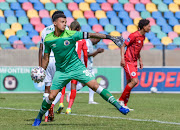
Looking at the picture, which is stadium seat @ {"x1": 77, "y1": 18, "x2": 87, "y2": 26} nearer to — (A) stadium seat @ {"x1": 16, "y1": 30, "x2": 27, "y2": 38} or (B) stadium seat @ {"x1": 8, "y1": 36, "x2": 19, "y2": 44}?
(A) stadium seat @ {"x1": 16, "y1": 30, "x2": 27, "y2": 38}

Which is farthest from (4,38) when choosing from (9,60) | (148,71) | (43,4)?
(148,71)

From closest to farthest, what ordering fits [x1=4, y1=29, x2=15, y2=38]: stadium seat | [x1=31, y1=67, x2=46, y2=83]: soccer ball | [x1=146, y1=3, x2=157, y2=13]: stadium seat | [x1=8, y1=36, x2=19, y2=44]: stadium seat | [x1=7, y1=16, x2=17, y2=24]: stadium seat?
1. [x1=31, y1=67, x2=46, y2=83]: soccer ball
2. [x1=8, y1=36, x2=19, y2=44]: stadium seat
3. [x1=4, y1=29, x2=15, y2=38]: stadium seat
4. [x1=7, y1=16, x2=17, y2=24]: stadium seat
5. [x1=146, y1=3, x2=157, y2=13]: stadium seat

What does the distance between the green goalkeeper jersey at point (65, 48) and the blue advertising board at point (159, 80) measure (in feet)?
37.4

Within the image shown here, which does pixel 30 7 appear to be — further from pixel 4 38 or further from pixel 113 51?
pixel 113 51

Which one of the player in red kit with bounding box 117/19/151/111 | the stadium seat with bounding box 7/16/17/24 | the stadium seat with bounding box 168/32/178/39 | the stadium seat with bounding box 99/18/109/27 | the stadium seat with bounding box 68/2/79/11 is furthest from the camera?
the stadium seat with bounding box 68/2/79/11

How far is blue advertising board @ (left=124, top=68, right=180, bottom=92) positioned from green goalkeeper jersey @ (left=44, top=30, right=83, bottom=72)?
11404 millimetres

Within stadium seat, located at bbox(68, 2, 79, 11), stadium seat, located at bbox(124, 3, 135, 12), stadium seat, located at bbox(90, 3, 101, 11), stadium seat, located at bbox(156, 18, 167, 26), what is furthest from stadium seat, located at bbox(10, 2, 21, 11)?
stadium seat, located at bbox(156, 18, 167, 26)

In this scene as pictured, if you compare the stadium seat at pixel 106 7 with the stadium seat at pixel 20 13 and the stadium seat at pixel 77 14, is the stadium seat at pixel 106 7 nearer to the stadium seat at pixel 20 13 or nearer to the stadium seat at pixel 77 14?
the stadium seat at pixel 77 14

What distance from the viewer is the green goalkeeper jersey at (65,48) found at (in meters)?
7.12

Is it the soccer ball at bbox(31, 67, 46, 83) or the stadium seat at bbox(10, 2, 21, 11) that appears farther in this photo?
the stadium seat at bbox(10, 2, 21, 11)

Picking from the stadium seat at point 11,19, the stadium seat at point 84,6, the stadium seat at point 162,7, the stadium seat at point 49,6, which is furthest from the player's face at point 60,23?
the stadium seat at point 162,7

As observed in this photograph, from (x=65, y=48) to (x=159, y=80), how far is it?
1188 cm

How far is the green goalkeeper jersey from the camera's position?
7.12 m

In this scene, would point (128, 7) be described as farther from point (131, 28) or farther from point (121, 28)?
point (121, 28)
